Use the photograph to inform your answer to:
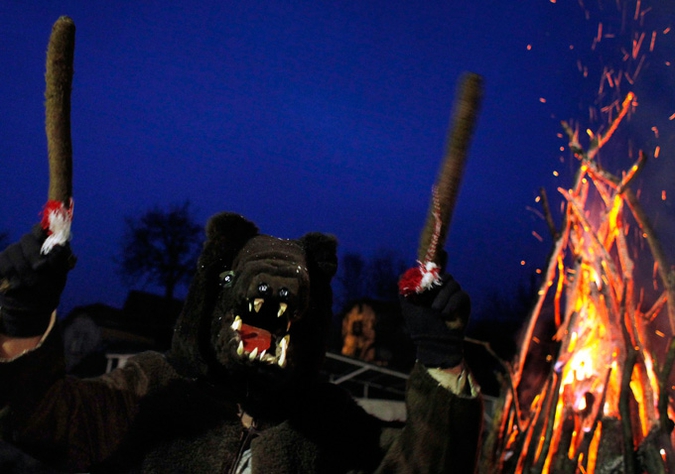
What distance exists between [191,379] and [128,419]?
27cm

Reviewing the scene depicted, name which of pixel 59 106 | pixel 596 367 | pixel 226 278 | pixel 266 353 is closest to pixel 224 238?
pixel 226 278

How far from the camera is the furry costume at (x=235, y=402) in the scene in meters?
1.99

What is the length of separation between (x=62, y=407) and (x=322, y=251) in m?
1.17

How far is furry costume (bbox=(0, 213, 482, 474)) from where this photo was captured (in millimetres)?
1987

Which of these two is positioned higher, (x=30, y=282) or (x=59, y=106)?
(x=59, y=106)

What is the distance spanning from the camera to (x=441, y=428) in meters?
2.03

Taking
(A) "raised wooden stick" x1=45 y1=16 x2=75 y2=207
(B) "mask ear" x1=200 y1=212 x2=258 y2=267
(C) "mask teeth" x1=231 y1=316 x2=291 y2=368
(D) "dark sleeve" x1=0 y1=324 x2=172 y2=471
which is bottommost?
(D) "dark sleeve" x1=0 y1=324 x2=172 y2=471

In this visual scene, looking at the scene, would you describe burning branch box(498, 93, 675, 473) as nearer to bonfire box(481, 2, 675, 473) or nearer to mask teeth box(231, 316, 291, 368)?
bonfire box(481, 2, 675, 473)

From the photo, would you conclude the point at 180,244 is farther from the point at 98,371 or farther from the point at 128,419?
the point at 128,419

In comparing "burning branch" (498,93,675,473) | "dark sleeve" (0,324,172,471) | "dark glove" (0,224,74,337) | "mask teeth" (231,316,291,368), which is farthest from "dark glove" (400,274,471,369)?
"burning branch" (498,93,675,473)

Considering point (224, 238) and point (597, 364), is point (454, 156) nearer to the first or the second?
point (224, 238)

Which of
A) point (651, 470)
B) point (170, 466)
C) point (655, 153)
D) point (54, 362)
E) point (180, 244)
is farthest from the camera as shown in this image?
point (180, 244)

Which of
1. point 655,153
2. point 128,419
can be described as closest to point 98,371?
point 655,153

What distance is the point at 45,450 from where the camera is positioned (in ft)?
6.30
